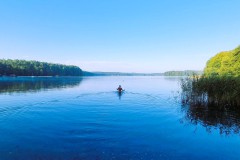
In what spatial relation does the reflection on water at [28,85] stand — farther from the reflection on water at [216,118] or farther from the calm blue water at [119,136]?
the reflection on water at [216,118]

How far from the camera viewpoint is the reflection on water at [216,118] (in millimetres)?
19000

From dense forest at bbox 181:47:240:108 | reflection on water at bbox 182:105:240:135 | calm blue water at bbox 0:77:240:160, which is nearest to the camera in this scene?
calm blue water at bbox 0:77:240:160

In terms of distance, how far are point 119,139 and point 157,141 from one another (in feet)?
10.4

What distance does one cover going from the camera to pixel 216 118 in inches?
888

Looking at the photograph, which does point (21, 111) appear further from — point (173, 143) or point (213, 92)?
point (213, 92)

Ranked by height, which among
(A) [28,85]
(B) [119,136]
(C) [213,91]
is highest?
(C) [213,91]

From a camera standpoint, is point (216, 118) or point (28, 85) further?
point (28, 85)

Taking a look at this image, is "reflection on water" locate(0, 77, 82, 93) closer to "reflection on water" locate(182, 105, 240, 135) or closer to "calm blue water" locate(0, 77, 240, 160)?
"calm blue water" locate(0, 77, 240, 160)

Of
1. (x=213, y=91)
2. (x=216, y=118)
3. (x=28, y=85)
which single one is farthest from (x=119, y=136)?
(x=28, y=85)

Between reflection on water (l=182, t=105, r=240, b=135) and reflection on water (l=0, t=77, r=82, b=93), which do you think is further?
reflection on water (l=0, t=77, r=82, b=93)

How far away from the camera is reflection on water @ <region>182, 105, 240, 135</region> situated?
19.0 meters

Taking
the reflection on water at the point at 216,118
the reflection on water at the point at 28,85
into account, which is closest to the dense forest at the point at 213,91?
the reflection on water at the point at 216,118

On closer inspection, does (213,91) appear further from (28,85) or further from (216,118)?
(28,85)

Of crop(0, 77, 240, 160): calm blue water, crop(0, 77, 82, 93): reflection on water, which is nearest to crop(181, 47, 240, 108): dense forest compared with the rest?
crop(0, 77, 240, 160): calm blue water
